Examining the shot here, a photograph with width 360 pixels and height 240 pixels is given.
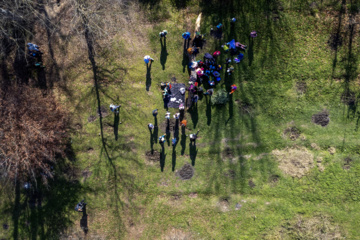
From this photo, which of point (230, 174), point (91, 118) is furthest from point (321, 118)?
point (91, 118)

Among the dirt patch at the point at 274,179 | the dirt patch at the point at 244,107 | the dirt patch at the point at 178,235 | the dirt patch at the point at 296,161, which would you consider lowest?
the dirt patch at the point at 178,235

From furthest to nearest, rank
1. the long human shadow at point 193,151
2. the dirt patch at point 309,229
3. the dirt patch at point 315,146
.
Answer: the long human shadow at point 193,151, the dirt patch at point 315,146, the dirt patch at point 309,229

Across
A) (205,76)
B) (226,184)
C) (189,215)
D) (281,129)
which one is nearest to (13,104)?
(205,76)

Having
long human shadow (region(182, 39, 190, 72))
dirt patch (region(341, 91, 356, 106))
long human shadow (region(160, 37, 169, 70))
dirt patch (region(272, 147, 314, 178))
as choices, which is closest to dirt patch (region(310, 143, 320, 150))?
dirt patch (region(272, 147, 314, 178))

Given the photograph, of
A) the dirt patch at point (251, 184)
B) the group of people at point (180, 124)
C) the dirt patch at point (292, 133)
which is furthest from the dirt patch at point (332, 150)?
the group of people at point (180, 124)

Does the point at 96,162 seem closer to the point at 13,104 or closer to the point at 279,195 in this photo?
the point at 13,104

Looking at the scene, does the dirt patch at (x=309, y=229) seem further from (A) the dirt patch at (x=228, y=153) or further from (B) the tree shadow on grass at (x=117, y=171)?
(B) the tree shadow on grass at (x=117, y=171)

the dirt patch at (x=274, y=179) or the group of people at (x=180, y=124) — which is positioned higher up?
the group of people at (x=180, y=124)
